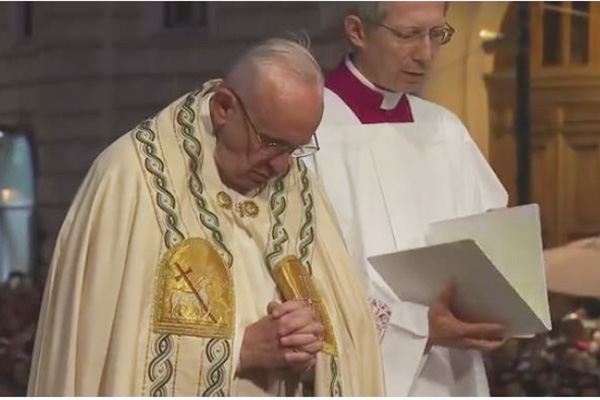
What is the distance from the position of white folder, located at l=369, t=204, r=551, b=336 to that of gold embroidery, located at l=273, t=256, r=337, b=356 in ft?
1.23

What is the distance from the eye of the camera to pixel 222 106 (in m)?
2.62

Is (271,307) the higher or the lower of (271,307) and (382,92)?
the lower

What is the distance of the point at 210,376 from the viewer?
2.62m

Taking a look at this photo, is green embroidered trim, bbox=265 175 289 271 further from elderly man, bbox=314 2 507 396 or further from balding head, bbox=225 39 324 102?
elderly man, bbox=314 2 507 396

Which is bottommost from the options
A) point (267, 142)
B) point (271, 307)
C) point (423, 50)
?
point (271, 307)

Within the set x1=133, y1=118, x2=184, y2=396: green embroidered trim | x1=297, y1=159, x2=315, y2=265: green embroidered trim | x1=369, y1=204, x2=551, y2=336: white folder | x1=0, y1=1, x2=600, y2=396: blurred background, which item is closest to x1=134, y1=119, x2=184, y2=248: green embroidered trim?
x1=133, y1=118, x2=184, y2=396: green embroidered trim

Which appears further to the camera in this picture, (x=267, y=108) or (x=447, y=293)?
(x=447, y=293)

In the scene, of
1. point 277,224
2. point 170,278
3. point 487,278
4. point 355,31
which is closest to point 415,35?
point 355,31

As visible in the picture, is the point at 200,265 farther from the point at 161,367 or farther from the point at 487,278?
the point at 487,278

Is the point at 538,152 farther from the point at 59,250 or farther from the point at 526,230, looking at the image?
the point at 59,250

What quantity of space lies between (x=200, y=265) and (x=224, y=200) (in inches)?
4.6

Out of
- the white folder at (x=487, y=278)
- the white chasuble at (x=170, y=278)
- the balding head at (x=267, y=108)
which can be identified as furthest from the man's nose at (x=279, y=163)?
the white folder at (x=487, y=278)

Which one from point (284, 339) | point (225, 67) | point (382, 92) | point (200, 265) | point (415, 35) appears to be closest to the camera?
point (284, 339)

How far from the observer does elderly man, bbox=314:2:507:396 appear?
10.5ft
